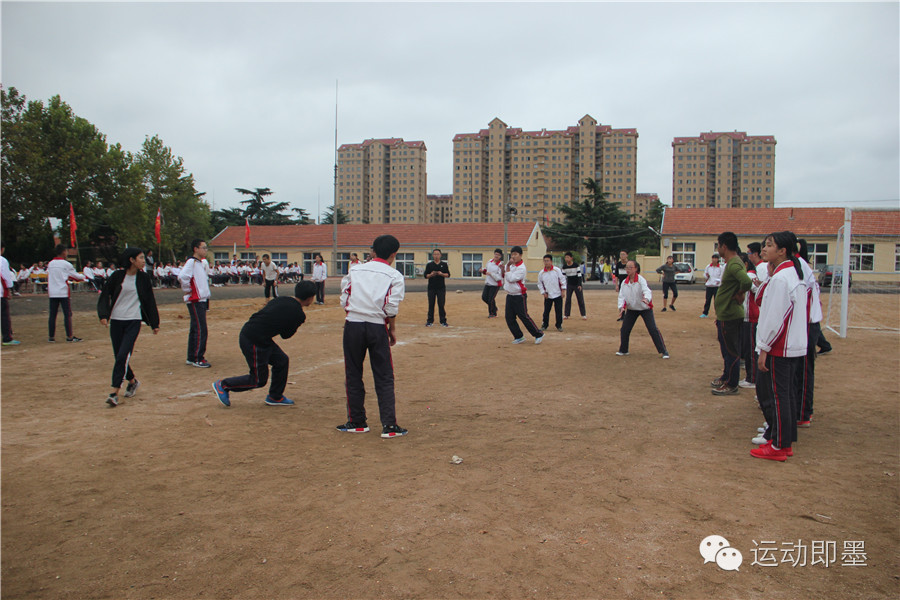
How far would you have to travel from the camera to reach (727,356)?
7098 mm

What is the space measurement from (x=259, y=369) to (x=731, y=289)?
5.66 m

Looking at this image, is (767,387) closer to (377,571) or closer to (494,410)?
(494,410)

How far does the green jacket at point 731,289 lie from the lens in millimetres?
6711

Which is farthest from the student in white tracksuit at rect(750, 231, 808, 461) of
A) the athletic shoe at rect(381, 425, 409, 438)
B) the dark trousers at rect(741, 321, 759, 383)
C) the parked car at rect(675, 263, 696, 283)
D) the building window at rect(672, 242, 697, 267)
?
the building window at rect(672, 242, 697, 267)

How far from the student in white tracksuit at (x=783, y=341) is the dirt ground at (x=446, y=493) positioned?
0.24 metres

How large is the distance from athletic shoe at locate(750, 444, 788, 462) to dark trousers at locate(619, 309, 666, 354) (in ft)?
15.4

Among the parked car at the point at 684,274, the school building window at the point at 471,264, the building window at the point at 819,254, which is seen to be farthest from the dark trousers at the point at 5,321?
the building window at the point at 819,254

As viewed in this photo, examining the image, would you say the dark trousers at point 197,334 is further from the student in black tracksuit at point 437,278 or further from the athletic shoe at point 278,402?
the student in black tracksuit at point 437,278

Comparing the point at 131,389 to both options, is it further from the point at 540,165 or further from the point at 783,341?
the point at 540,165

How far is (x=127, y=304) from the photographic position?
658cm

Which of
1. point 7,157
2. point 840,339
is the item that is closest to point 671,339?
point 840,339

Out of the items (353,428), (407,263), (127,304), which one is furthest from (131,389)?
(407,263)

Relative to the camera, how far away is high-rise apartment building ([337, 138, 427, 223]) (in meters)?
105
